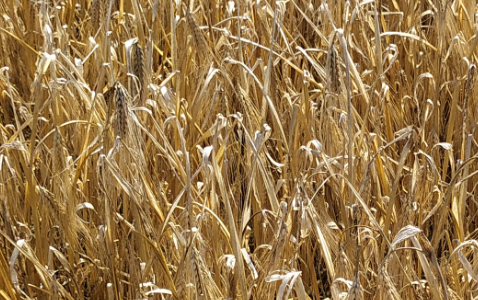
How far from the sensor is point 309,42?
1.68m

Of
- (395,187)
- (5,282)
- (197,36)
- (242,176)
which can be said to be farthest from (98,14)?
(395,187)

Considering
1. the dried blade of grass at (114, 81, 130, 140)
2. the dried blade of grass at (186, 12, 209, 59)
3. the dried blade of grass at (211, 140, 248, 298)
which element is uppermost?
the dried blade of grass at (114, 81, 130, 140)

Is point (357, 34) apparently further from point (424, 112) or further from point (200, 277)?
point (200, 277)

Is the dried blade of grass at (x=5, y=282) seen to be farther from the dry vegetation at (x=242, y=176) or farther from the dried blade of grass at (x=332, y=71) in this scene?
the dried blade of grass at (x=332, y=71)

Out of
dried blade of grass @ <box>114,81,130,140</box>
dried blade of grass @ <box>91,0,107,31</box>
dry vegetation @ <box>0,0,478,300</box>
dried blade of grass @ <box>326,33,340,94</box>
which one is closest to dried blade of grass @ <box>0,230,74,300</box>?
dry vegetation @ <box>0,0,478,300</box>

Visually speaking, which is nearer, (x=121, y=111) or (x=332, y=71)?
(x=121, y=111)

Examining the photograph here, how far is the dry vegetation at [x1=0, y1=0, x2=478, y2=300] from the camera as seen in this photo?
906 millimetres

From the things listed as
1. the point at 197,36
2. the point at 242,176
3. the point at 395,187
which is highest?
the point at 197,36

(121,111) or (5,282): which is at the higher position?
(121,111)

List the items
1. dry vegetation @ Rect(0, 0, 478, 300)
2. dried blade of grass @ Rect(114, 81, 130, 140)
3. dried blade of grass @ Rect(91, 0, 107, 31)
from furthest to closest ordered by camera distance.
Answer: dried blade of grass @ Rect(91, 0, 107, 31)
dry vegetation @ Rect(0, 0, 478, 300)
dried blade of grass @ Rect(114, 81, 130, 140)

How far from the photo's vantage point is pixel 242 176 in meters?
1.32

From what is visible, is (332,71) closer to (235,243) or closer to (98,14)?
(235,243)

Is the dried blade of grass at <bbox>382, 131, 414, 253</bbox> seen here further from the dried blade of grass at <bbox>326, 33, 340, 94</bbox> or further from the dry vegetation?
the dried blade of grass at <bbox>326, 33, 340, 94</bbox>

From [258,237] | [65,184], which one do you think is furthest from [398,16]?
[65,184]
